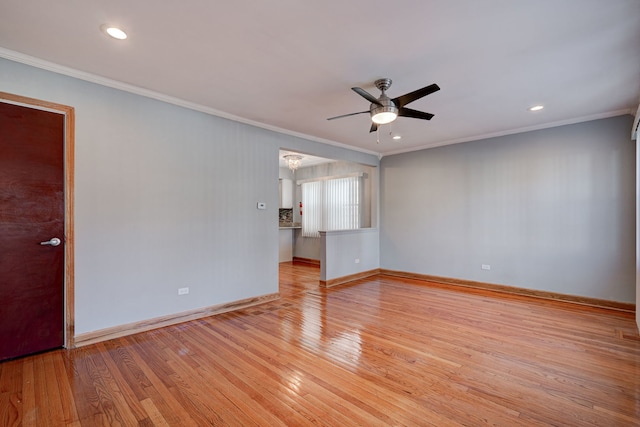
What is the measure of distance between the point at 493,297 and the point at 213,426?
14.8ft

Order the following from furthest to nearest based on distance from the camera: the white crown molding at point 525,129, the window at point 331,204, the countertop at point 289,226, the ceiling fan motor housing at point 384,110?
the countertop at point 289,226, the window at point 331,204, the white crown molding at point 525,129, the ceiling fan motor housing at point 384,110

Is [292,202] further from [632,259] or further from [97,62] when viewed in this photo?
Answer: [632,259]

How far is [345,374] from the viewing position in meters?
2.42

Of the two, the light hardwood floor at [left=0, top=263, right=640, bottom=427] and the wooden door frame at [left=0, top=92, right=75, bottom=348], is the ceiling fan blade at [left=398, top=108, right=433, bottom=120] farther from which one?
the wooden door frame at [left=0, top=92, right=75, bottom=348]

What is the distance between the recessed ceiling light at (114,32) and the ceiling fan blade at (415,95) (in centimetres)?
235

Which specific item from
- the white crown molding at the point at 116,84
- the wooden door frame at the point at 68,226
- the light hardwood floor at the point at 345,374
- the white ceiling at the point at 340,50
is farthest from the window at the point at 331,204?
the wooden door frame at the point at 68,226

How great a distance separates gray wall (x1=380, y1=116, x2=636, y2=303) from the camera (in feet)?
13.5

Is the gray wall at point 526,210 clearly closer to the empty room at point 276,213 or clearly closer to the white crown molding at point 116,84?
the empty room at point 276,213

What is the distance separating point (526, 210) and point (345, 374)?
4178mm

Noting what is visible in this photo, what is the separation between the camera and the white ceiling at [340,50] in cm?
201

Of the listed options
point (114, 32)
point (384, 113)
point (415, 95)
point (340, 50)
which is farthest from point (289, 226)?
point (114, 32)

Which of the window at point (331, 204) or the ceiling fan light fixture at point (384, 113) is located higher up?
the ceiling fan light fixture at point (384, 113)

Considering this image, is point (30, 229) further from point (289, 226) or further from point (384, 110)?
point (289, 226)

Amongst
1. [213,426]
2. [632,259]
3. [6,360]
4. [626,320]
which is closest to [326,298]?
[213,426]
